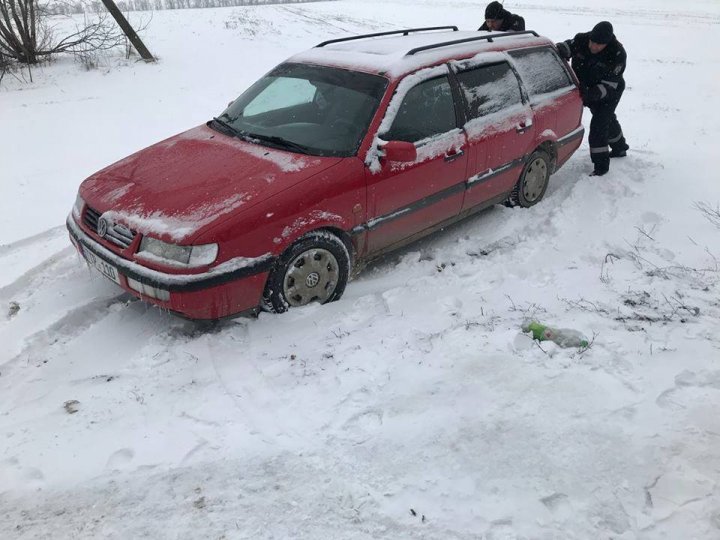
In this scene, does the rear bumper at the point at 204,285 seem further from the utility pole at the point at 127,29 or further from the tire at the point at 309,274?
the utility pole at the point at 127,29

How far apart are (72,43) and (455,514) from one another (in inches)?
513

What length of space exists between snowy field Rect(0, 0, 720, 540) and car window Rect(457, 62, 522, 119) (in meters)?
1.16

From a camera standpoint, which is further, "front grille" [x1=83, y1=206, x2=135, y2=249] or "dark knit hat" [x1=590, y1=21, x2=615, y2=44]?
"dark knit hat" [x1=590, y1=21, x2=615, y2=44]

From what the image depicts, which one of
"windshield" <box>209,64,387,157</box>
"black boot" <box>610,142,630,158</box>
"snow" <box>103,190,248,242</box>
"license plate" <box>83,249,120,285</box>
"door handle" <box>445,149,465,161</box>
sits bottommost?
"license plate" <box>83,249,120,285</box>

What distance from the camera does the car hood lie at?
11.3ft

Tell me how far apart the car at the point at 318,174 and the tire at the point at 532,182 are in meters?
0.07

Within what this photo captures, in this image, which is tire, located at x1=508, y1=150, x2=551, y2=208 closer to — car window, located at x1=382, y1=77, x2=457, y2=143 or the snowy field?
the snowy field

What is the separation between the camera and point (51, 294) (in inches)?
164

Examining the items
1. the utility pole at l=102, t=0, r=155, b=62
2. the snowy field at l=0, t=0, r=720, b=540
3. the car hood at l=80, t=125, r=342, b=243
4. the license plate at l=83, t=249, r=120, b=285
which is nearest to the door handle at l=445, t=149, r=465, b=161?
the snowy field at l=0, t=0, r=720, b=540

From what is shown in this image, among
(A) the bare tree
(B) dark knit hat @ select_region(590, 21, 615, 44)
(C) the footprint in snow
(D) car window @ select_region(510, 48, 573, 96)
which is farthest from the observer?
(A) the bare tree

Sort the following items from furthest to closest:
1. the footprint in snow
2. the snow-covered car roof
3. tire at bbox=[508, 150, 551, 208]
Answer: tire at bbox=[508, 150, 551, 208]
the snow-covered car roof
the footprint in snow

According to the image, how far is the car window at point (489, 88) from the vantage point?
4.71 m

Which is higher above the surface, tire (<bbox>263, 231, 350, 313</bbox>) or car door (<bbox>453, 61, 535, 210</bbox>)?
car door (<bbox>453, 61, 535, 210</bbox>)

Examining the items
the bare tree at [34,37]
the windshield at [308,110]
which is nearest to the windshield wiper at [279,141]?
the windshield at [308,110]
